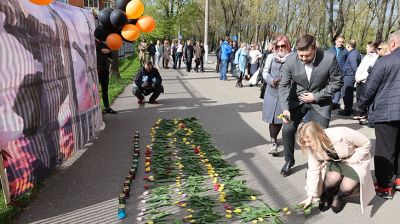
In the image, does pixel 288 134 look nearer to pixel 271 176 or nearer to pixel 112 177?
pixel 271 176

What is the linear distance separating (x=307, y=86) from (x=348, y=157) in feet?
3.57

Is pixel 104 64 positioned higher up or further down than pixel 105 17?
further down

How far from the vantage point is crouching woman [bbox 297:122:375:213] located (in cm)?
387

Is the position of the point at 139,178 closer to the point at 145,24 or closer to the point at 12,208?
the point at 12,208

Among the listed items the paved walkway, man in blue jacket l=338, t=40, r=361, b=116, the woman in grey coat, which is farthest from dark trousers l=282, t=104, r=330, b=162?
man in blue jacket l=338, t=40, r=361, b=116

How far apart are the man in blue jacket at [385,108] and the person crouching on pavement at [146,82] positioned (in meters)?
6.37

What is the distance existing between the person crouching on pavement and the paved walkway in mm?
358

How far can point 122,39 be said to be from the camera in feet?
24.1

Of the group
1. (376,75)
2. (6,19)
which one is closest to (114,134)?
(6,19)

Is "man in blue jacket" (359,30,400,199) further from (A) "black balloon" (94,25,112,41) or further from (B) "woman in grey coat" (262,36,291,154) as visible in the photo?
(A) "black balloon" (94,25,112,41)

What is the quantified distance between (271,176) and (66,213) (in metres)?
2.55

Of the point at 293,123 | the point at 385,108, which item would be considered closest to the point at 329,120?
the point at 293,123

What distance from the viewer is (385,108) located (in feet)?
14.1

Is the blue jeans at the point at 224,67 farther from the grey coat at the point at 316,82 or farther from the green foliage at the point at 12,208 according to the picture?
the green foliage at the point at 12,208
